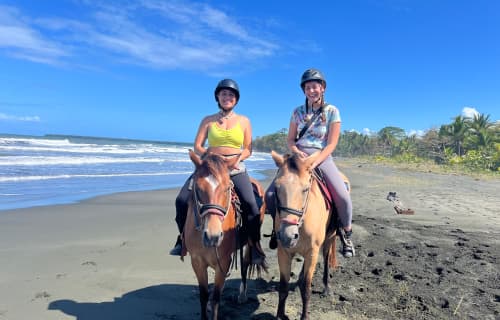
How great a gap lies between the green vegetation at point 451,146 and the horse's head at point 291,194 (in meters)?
14.1

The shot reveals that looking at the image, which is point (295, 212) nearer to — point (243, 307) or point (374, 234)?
point (243, 307)

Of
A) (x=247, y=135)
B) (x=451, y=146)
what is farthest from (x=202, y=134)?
(x=451, y=146)

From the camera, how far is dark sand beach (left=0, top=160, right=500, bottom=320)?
395 cm

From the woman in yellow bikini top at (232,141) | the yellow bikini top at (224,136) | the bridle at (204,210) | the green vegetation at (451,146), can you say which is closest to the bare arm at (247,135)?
the woman in yellow bikini top at (232,141)

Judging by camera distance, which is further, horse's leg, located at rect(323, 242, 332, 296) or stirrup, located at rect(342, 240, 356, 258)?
horse's leg, located at rect(323, 242, 332, 296)

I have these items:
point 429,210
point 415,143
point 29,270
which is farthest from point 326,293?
point 415,143

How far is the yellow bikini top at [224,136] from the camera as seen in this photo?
3.91 m

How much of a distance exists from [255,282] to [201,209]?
2557 mm

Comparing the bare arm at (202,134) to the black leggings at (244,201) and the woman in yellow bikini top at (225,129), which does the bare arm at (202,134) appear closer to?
the woman in yellow bikini top at (225,129)

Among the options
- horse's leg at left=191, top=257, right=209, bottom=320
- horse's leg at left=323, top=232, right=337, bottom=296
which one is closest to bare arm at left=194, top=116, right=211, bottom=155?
horse's leg at left=191, top=257, right=209, bottom=320

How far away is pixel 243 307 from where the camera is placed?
13.6 feet

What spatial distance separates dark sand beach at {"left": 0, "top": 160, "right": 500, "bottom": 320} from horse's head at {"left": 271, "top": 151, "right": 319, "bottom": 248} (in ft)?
5.30

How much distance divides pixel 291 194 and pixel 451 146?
50.0m

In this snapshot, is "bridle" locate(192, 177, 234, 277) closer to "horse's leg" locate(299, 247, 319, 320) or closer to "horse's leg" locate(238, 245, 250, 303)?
"horse's leg" locate(299, 247, 319, 320)
